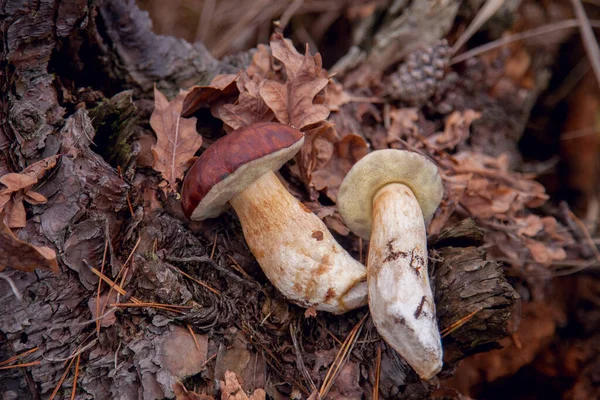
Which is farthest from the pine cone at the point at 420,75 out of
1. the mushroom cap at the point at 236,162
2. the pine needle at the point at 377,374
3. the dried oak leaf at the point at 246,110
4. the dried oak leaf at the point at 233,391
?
the dried oak leaf at the point at 233,391

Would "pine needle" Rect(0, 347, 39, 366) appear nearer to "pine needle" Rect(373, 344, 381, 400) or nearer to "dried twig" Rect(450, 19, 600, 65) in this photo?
"pine needle" Rect(373, 344, 381, 400)

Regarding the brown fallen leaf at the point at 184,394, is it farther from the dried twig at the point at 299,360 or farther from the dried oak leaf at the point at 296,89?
the dried oak leaf at the point at 296,89

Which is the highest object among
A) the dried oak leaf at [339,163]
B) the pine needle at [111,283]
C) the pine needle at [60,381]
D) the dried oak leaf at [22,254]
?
the dried oak leaf at [22,254]

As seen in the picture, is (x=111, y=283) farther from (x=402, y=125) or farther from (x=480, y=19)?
(x=480, y=19)

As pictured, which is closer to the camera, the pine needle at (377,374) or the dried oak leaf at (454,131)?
the pine needle at (377,374)

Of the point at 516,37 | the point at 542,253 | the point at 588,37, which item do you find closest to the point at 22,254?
the point at 542,253

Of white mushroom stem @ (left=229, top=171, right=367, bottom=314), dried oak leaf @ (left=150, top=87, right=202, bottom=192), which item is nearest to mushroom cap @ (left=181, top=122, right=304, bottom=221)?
white mushroom stem @ (left=229, top=171, right=367, bottom=314)

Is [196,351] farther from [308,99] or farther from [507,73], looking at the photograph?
[507,73]
